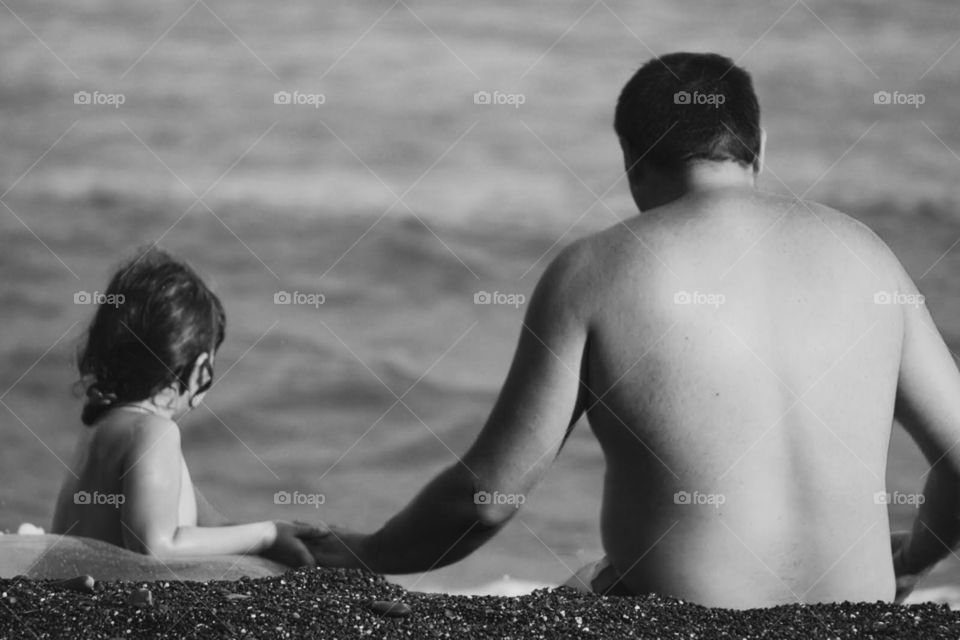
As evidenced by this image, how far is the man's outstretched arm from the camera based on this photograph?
200cm

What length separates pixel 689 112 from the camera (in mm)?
2217

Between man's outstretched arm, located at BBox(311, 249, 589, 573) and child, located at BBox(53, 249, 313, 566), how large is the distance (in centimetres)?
38

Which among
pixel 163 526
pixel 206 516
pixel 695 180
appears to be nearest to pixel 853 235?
pixel 695 180

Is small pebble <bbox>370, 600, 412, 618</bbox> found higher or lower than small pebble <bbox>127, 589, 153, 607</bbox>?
lower

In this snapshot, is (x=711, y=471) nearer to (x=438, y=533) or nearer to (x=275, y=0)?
(x=438, y=533)

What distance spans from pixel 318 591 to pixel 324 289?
6.11m

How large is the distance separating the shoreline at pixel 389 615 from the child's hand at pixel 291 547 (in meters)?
0.43

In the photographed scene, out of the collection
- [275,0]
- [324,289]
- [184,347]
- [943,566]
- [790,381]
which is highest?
[275,0]

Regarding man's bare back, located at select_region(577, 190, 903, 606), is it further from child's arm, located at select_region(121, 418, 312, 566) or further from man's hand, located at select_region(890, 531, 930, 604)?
child's arm, located at select_region(121, 418, 312, 566)

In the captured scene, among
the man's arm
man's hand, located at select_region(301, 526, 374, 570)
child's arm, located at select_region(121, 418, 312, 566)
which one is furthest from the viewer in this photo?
child's arm, located at select_region(121, 418, 312, 566)

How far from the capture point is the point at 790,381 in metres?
2.00

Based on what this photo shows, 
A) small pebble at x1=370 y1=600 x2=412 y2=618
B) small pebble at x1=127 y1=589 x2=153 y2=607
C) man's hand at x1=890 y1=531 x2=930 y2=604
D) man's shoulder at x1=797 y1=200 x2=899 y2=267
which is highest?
man's shoulder at x1=797 y1=200 x2=899 y2=267

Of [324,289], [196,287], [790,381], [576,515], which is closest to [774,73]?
[324,289]

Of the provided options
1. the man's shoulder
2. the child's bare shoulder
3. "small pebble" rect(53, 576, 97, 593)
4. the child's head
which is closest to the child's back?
the child's bare shoulder
